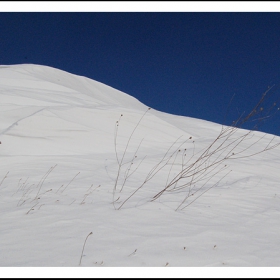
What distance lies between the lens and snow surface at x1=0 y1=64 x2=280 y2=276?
1.95m

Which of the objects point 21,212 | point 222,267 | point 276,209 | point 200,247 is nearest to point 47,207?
point 21,212

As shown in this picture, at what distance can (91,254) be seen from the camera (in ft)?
6.21

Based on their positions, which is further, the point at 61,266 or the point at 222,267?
the point at 222,267

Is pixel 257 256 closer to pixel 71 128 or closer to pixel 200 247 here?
pixel 200 247

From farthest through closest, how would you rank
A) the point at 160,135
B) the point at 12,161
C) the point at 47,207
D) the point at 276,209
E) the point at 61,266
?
the point at 160,135, the point at 12,161, the point at 276,209, the point at 47,207, the point at 61,266

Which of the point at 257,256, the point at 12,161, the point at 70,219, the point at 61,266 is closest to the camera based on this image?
the point at 61,266

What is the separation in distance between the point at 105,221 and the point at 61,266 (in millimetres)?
696

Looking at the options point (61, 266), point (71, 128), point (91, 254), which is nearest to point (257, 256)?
point (91, 254)

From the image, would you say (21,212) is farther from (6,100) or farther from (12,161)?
(6,100)

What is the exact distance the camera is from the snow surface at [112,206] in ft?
6.40

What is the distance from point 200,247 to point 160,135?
15.4 ft

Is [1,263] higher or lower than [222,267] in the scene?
lower

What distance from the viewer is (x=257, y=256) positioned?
205 centimetres

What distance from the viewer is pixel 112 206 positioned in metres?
2.77
